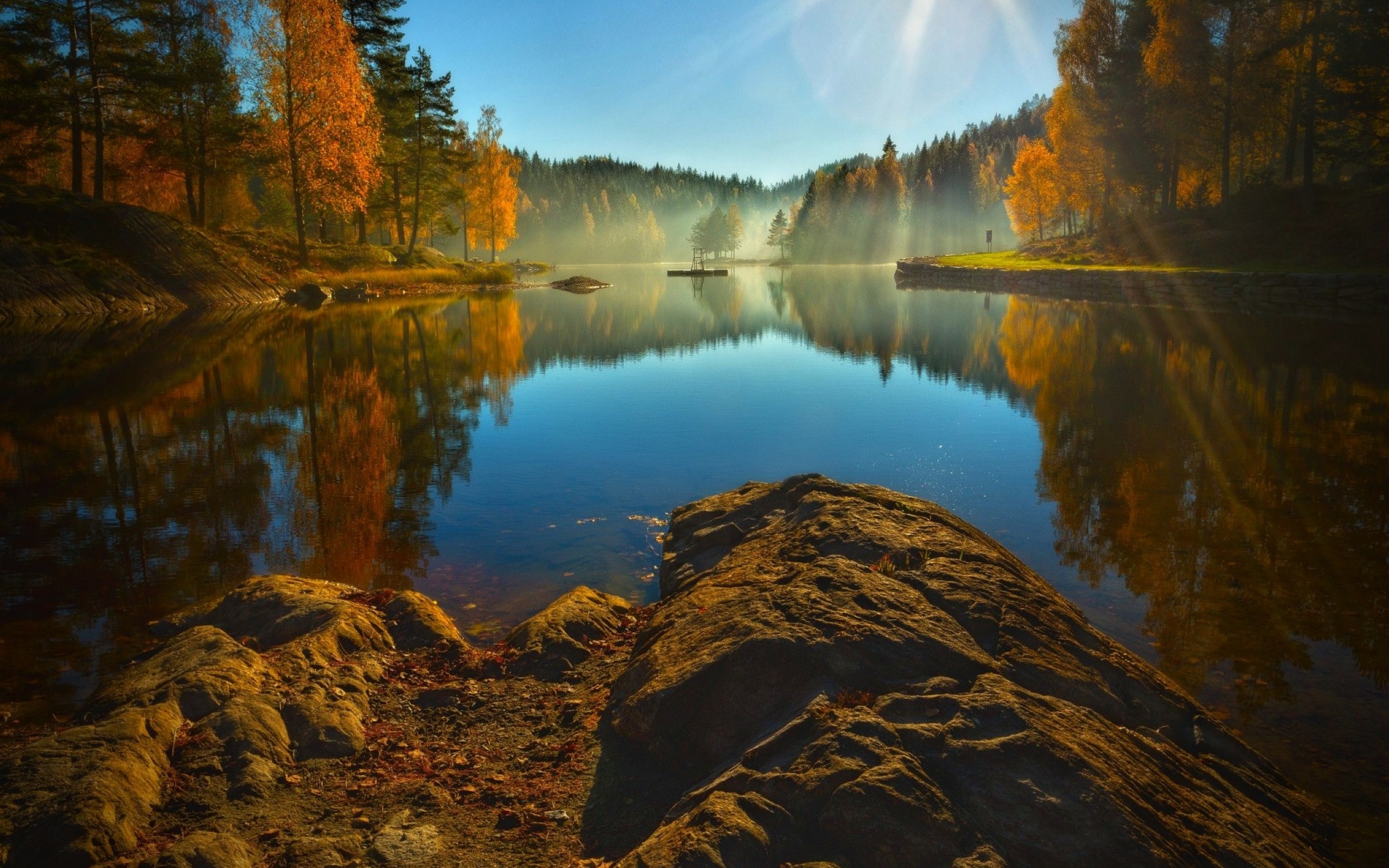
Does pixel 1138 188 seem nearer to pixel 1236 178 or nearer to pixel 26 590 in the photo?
pixel 1236 178

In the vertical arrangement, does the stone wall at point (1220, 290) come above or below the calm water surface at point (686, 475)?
above

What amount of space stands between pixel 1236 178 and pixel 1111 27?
53.5 feet

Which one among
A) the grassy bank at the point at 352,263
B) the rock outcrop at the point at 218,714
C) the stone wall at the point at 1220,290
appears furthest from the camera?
the grassy bank at the point at 352,263

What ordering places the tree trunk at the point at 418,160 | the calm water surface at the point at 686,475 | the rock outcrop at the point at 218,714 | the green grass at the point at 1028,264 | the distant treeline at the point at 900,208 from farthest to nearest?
the distant treeline at the point at 900,208 < the tree trunk at the point at 418,160 < the green grass at the point at 1028,264 < the calm water surface at the point at 686,475 < the rock outcrop at the point at 218,714

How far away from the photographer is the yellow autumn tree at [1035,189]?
6538 centimetres

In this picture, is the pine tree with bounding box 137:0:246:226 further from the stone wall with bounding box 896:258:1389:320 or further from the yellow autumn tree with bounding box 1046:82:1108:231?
the yellow autumn tree with bounding box 1046:82:1108:231

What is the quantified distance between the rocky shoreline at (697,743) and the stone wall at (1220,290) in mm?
30586

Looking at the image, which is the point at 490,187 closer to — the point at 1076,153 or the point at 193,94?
the point at 193,94

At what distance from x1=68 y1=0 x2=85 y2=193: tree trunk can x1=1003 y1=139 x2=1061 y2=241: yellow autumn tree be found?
62.9 meters

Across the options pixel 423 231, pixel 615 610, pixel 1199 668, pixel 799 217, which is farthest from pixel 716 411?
pixel 799 217

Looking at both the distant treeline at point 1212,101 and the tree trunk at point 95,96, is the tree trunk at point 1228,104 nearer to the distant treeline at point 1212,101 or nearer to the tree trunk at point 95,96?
the distant treeline at point 1212,101

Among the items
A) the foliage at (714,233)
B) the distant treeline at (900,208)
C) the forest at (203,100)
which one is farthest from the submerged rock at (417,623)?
the foliage at (714,233)

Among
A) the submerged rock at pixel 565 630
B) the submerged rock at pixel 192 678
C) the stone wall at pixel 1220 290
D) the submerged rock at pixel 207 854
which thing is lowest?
the submerged rock at pixel 565 630

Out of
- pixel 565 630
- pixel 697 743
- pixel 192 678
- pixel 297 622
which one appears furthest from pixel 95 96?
pixel 697 743
